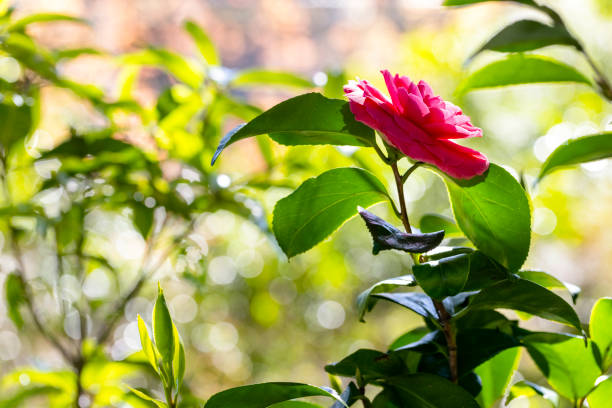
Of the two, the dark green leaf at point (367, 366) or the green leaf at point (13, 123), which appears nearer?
the dark green leaf at point (367, 366)

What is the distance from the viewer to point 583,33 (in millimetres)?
3449

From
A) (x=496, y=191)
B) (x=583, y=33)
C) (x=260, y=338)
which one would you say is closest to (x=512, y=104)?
(x=583, y=33)

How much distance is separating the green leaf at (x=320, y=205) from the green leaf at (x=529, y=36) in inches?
6.4

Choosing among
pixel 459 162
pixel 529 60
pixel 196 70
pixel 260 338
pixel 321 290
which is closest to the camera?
pixel 459 162

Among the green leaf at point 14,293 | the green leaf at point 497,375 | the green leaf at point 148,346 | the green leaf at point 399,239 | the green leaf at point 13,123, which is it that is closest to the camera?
the green leaf at point 399,239

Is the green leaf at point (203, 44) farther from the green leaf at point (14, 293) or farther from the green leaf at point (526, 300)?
the green leaf at point (526, 300)

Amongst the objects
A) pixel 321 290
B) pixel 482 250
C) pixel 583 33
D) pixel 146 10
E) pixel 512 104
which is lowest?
pixel 321 290

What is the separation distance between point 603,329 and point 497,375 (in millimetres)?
109

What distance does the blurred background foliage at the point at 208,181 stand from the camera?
857mm

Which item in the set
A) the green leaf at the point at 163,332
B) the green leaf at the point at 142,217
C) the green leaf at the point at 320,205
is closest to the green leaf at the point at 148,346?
the green leaf at the point at 163,332

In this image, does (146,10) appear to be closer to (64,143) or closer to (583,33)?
(583,33)

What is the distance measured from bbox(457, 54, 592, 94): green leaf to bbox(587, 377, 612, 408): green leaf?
27 centimetres

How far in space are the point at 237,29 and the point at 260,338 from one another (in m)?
2.46

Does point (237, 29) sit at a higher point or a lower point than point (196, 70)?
higher
